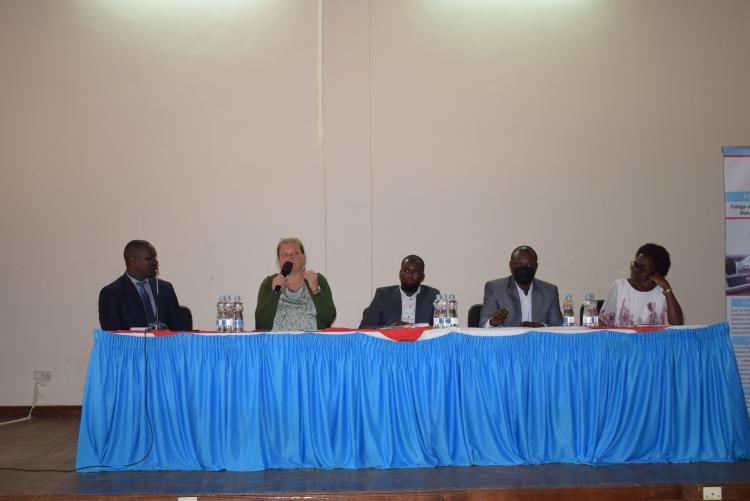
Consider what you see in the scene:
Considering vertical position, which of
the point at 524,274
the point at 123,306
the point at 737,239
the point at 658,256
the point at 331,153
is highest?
the point at 331,153

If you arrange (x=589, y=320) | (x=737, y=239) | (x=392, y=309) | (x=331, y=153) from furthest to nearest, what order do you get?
(x=737, y=239), (x=331, y=153), (x=392, y=309), (x=589, y=320)

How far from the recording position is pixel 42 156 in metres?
6.57

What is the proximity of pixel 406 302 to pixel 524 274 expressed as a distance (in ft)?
3.18

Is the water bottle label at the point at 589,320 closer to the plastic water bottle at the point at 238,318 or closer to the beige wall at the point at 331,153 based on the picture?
the beige wall at the point at 331,153

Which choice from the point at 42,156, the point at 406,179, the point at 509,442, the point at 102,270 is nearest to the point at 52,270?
the point at 102,270

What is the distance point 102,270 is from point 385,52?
3.26m

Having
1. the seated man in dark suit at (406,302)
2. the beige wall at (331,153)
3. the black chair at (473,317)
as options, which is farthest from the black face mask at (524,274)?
the beige wall at (331,153)

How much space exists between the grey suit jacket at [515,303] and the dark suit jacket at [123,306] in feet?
7.44

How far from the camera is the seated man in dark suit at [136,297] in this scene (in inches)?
183

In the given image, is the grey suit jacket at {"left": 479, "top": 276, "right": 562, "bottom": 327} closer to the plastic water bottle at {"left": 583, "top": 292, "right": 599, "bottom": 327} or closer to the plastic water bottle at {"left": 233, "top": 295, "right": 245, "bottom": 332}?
the plastic water bottle at {"left": 583, "top": 292, "right": 599, "bottom": 327}

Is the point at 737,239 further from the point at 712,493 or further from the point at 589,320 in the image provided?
the point at 712,493

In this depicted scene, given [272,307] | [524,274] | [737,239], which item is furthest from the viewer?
[737,239]

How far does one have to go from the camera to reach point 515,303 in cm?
507

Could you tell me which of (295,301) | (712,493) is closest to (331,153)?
(295,301)
